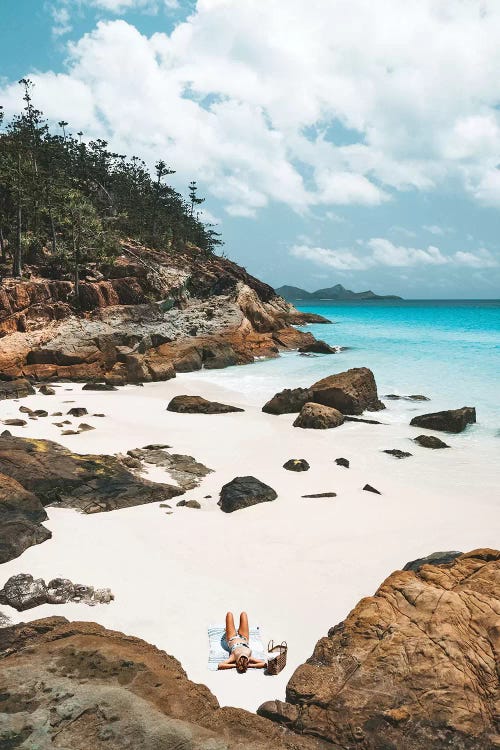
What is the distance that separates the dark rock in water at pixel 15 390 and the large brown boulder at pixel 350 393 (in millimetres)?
12798

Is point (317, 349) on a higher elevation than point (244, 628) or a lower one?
higher

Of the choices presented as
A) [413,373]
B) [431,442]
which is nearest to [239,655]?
[431,442]

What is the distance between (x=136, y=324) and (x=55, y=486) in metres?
27.5

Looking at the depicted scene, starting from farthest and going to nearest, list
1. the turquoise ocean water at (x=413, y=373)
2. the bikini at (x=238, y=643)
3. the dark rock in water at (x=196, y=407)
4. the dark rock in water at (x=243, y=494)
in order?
1. the turquoise ocean water at (x=413, y=373)
2. the dark rock in water at (x=196, y=407)
3. the dark rock in water at (x=243, y=494)
4. the bikini at (x=238, y=643)

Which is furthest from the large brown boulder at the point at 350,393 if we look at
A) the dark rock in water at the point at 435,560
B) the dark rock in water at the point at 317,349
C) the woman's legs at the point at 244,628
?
the dark rock in water at the point at 317,349

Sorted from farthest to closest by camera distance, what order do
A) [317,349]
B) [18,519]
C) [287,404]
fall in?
[317,349]
[287,404]
[18,519]

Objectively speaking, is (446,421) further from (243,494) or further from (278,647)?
(278,647)

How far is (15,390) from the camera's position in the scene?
69.1 ft

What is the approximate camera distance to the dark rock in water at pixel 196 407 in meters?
19.4

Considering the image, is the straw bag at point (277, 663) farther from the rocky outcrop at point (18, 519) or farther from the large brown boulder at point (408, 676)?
the rocky outcrop at point (18, 519)

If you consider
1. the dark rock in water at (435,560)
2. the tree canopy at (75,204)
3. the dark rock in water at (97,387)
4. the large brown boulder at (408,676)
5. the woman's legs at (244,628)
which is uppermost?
the tree canopy at (75,204)

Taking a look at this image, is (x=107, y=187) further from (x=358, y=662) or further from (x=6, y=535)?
(x=358, y=662)

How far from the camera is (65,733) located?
364 centimetres

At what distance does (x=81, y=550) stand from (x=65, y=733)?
4.84 metres
